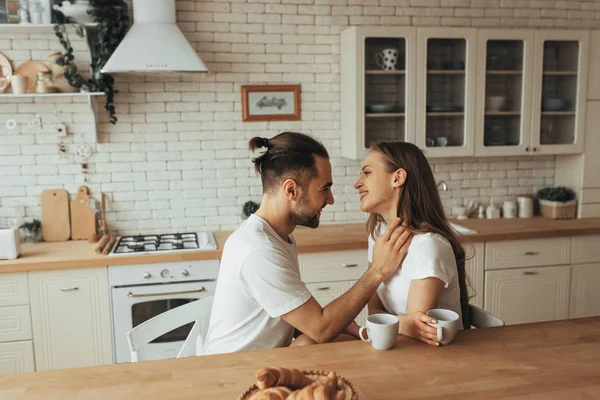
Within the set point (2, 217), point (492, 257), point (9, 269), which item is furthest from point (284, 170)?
point (2, 217)

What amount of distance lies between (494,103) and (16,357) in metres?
3.46

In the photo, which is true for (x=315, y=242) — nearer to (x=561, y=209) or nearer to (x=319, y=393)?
(x=561, y=209)

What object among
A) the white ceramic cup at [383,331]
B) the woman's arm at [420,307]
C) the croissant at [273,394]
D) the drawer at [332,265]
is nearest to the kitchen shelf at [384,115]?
the drawer at [332,265]

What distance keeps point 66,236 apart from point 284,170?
2327 mm

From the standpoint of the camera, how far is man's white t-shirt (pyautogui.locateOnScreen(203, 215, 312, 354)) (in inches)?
70.5

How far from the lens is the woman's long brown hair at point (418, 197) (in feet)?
6.96

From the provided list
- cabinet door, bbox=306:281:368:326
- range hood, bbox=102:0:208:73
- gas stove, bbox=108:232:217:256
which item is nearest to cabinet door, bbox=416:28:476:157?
cabinet door, bbox=306:281:368:326

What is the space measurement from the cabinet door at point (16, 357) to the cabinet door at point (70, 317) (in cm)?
4

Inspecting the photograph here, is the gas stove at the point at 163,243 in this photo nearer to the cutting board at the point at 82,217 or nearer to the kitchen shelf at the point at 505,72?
the cutting board at the point at 82,217

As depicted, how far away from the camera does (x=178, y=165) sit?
153 inches

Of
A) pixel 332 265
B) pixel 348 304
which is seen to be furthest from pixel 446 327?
pixel 332 265

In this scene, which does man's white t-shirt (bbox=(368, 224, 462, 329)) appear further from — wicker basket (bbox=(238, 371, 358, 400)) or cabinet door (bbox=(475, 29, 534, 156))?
cabinet door (bbox=(475, 29, 534, 156))

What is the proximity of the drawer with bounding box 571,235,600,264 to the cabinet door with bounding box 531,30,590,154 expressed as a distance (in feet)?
2.12

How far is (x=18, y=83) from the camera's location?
11.3 feet
